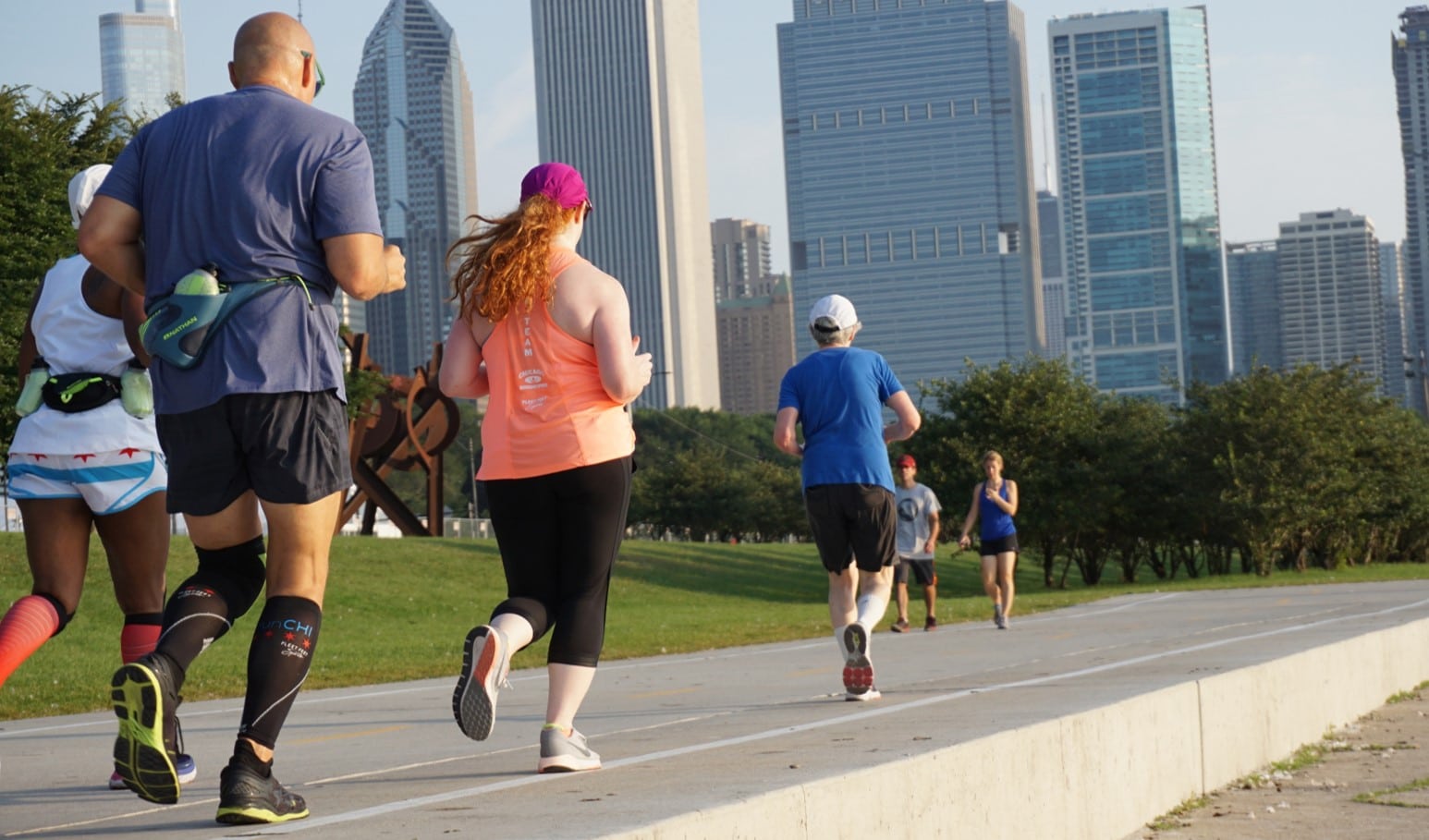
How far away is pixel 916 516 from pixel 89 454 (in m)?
14.2

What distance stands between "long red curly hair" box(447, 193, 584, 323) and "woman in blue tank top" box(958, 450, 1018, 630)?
508 inches

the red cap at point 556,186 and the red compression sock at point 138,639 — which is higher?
the red cap at point 556,186

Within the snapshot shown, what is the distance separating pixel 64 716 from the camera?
10.2 metres

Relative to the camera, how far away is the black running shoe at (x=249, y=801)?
13.3ft

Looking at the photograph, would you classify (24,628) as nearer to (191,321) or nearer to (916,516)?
(191,321)

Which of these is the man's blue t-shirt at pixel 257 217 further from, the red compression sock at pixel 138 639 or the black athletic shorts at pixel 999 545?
the black athletic shorts at pixel 999 545

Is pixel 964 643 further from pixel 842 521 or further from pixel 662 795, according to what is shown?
pixel 662 795

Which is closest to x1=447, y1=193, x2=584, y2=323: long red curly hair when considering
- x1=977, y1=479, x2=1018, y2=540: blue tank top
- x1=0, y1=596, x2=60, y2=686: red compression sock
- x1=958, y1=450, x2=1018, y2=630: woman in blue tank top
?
x1=0, y1=596, x2=60, y2=686: red compression sock

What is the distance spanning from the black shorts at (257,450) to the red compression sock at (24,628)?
89 cm

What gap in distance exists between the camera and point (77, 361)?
5.52m

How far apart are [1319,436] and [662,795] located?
4777 cm

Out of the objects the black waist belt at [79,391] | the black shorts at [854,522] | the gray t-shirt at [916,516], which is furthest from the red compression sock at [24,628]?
the gray t-shirt at [916,516]

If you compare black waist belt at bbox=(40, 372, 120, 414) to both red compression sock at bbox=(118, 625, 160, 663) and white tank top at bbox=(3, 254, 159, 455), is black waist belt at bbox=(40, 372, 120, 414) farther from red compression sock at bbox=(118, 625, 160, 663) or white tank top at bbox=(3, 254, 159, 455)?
red compression sock at bbox=(118, 625, 160, 663)

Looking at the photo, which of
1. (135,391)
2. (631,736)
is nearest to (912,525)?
(631,736)
